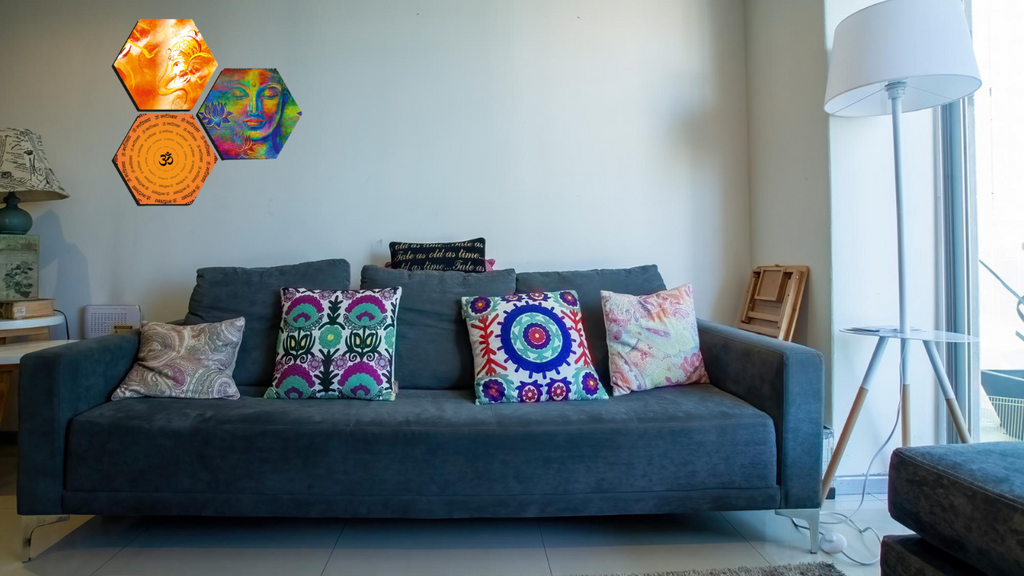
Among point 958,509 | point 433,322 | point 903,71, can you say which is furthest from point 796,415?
point 433,322

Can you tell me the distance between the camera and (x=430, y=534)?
179cm

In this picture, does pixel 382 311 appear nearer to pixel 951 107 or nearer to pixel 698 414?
pixel 698 414

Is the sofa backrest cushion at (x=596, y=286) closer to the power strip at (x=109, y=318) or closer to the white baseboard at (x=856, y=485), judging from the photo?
the white baseboard at (x=856, y=485)

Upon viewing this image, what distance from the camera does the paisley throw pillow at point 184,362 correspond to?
1.85 m

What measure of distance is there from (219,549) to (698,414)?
5.07 feet

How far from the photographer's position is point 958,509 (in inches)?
40.2

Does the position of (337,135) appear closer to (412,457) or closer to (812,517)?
(412,457)

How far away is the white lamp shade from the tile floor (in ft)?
4.83

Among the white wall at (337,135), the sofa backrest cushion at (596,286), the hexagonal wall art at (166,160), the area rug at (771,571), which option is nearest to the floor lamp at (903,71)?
the area rug at (771,571)

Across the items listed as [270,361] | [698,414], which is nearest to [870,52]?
[698,414]

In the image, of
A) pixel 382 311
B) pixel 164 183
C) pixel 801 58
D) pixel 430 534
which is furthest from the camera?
pixel 164 183

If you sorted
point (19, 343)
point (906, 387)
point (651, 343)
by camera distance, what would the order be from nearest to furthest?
point (906, 387), point (651, 343), point (19, 343)

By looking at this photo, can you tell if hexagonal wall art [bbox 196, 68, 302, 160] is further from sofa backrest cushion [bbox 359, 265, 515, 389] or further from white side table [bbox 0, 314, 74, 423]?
white side table [bbox 0, 314, 74, 423]

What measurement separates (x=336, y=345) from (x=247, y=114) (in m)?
1.41
